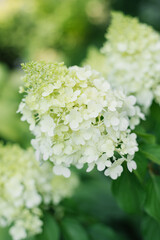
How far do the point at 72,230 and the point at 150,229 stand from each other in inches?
12.1

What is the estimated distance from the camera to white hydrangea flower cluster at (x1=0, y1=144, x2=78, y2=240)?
1112 mm

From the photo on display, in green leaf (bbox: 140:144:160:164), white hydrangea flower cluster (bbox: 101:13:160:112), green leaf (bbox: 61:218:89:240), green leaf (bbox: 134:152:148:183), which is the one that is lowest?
green leaf (bbox: 61:218:89:240)

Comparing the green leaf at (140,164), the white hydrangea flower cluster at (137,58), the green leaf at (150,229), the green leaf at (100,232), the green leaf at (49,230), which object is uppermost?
the white hydrangea flower cluster at (137,58)

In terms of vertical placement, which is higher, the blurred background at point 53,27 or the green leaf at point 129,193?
the blurred background at point 53,27

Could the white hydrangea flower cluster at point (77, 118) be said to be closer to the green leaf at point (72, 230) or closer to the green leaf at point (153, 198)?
the green leaf at point (153, 198)

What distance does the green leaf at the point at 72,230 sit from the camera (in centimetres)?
125

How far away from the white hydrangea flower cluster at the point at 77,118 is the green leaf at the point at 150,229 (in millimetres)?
436

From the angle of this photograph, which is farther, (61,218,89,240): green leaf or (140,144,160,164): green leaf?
(61,218,89,240): green leaf

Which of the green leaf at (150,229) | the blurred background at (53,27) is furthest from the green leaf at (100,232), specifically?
the blurred background at (53,27)

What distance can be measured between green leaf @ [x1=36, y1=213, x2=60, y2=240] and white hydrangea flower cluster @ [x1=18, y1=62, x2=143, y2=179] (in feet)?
1.30

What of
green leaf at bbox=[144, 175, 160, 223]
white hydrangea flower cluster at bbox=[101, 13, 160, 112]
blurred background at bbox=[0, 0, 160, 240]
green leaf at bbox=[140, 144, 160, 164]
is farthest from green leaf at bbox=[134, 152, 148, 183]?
blurred background at bbox=[0, 0, 160, 240]

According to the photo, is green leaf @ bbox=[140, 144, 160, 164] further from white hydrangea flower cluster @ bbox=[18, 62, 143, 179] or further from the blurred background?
the blurred background

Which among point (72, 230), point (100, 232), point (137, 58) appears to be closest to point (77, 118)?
point (137, 58)

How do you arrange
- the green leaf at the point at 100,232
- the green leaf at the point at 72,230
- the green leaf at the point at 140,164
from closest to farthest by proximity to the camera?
the green leaf at the point at 140,164, the green leaf at the point at 72,230, the green leaf at the point at 100,232
